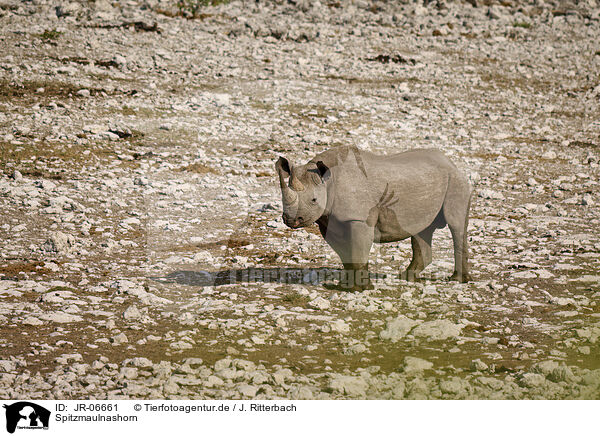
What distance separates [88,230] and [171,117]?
252 inches

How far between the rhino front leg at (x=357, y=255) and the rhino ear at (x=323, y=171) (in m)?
0.63

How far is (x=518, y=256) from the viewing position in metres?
11.2

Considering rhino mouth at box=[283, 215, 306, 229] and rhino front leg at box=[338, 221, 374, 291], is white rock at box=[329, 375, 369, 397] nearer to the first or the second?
rhino front leg at box=[338, 221, 374, 291]

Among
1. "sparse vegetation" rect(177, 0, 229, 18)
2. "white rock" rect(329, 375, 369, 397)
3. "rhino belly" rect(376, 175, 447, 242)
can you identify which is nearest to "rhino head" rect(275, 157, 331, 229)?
"rhino belly" rect(376, 175, 447, 242)

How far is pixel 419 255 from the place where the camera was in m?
10.3

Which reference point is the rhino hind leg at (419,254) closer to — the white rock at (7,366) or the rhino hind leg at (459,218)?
the rhino hind leg at (459,218)

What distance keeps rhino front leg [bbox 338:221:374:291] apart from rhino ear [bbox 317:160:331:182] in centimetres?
63

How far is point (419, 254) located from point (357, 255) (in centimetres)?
115

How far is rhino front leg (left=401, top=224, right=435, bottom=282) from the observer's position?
33.7ft

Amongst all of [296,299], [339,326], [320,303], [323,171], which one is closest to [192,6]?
[323,171]

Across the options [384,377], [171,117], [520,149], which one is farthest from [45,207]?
[520,149]

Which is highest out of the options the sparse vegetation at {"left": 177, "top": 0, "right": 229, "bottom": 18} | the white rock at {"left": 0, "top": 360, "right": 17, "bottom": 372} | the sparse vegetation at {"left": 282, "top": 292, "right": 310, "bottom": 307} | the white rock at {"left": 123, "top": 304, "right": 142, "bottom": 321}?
the sparse vegetation at {"left": 177, "top": 0, "right": 229, "bottom": 18}

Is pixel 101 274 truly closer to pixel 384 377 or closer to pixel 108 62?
pixel 384 377
